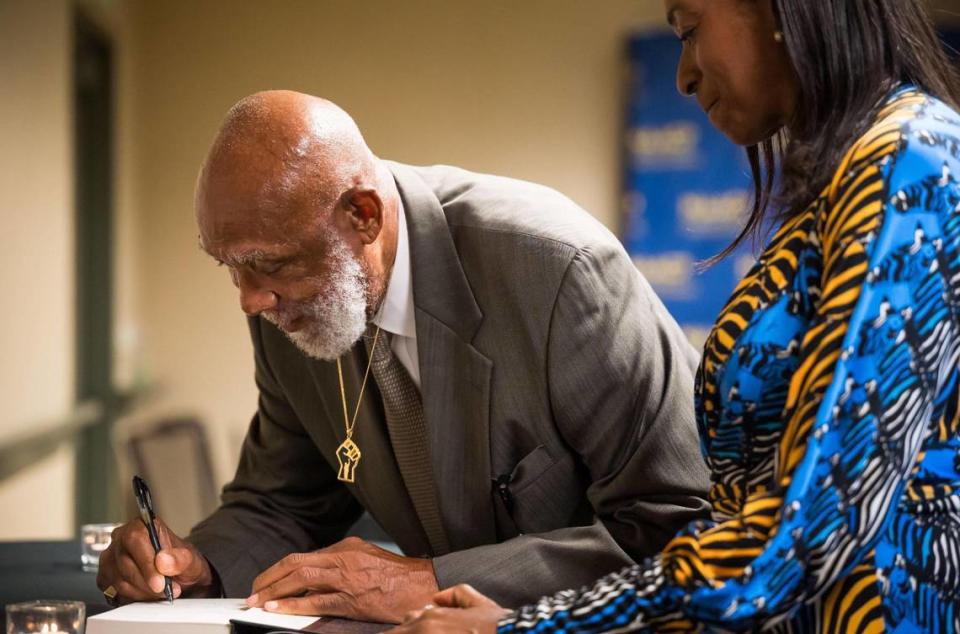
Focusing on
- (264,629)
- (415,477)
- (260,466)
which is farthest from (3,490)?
(264,629)

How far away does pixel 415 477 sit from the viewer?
1.79 m

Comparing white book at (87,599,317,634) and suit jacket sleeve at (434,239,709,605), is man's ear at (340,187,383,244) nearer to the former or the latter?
suit jacket sleeve at (434,239,709,605)

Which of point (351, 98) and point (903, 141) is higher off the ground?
point (351, 98)

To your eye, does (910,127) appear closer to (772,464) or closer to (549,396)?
(772,464)

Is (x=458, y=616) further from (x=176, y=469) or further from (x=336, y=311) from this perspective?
(x=176, y=469)

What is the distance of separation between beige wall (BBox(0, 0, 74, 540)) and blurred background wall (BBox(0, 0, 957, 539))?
656 mm

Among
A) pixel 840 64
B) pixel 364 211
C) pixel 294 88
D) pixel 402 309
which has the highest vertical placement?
pixel 294 88

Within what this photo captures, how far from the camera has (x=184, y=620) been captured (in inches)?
52.6

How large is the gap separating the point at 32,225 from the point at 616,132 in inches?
114

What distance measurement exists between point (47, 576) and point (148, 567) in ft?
1.44

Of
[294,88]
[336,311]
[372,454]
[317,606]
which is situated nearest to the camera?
[317,606]

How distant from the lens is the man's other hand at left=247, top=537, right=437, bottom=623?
56.8 inches

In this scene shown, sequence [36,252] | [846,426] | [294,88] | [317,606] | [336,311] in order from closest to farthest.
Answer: [846,426] < [317,606] < [336,311] < [36,252] < [294,88]

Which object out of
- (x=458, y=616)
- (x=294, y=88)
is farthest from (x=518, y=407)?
(x=294, y=88)
